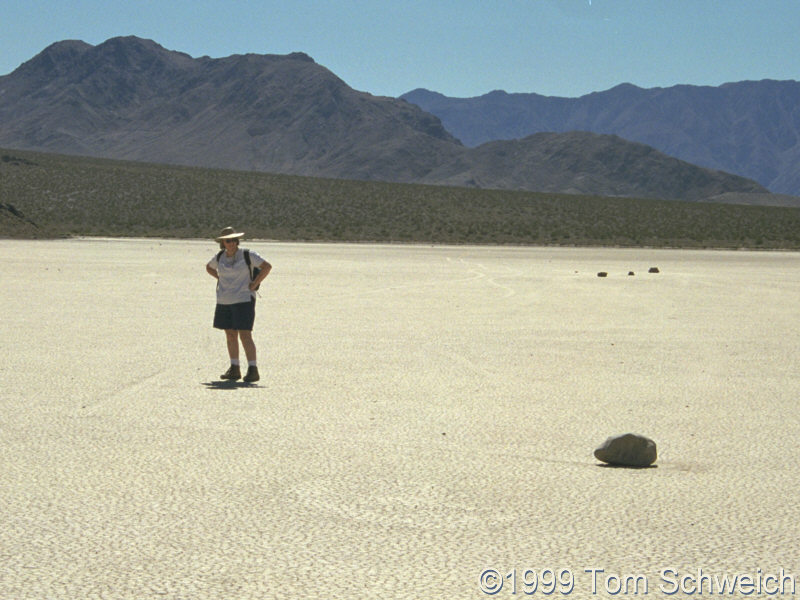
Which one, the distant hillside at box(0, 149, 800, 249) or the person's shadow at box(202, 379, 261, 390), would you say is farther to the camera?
the distant hillside at box(0, 149, 800, 249)

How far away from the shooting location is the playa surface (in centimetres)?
506

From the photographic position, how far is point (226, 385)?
1009 centimetres

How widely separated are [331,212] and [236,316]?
67.2 metres

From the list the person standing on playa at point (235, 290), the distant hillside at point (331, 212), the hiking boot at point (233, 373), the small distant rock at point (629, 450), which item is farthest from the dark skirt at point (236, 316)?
the distant hillside at point (331, 212)

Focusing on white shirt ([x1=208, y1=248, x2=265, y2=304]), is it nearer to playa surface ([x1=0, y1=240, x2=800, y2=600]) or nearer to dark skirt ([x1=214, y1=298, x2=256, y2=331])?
dark skirt ([x1=214, y1=298, x2=256, y2=331])

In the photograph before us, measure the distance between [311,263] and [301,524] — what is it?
2810 centimetres

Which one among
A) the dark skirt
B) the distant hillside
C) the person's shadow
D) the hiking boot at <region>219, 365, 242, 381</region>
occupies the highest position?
the distant hillside

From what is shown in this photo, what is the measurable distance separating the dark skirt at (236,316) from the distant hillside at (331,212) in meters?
41.6

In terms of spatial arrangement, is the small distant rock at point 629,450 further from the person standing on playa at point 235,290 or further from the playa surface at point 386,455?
the person standing on playa at point 235,290

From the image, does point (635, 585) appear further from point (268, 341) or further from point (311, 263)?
point (311, 263)

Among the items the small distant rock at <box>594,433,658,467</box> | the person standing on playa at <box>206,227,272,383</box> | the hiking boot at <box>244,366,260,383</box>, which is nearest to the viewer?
the small distant rock at <box>594,433,658,467</box>

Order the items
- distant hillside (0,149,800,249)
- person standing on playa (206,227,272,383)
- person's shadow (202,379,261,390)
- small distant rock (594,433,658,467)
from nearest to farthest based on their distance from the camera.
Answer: small distant rock (594,433,658,467) < person's shadow (202,379,261,390) < person standing on playa (206,227,272,383) < distant hillside (0,149,800,249)

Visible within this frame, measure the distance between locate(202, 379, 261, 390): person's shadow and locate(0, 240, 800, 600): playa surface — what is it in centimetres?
8

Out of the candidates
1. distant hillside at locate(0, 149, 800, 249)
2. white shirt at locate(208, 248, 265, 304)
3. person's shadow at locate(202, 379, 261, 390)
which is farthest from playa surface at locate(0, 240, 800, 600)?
distant hillside at locate(0, 149, 800, 249)
